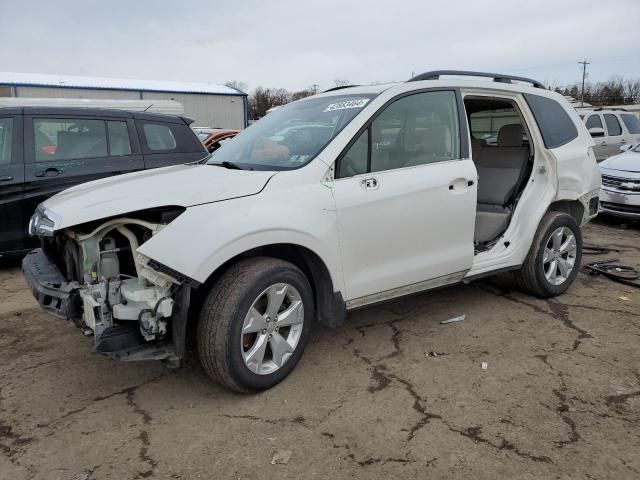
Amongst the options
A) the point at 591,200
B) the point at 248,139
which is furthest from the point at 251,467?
the point at 591,200

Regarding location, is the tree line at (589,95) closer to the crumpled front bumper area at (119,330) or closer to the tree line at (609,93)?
the tree line at (609,93)

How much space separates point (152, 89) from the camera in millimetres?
31828

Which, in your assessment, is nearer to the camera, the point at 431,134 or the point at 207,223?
the point at 207,223

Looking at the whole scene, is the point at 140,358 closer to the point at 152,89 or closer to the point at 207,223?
the point at 207,223

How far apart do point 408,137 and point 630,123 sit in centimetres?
1271

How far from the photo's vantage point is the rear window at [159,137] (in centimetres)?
639

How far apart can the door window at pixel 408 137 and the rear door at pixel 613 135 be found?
36.1 feet

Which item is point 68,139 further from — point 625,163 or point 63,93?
point 63,93

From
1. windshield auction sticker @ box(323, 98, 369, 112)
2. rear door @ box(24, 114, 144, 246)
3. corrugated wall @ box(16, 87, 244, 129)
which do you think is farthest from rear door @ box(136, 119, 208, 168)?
corrugated wall @ box(16, 87, 244, 129)

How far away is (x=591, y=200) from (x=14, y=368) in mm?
4952

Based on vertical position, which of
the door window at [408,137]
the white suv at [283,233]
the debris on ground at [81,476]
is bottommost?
the debris on ground at [81,476]

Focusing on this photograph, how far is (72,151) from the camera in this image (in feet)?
19.4

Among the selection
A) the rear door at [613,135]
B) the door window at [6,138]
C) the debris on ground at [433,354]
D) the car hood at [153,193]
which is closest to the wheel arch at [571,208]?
the debris on ground at [433,354]

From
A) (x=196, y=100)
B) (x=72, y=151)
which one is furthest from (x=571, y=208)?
(x=196, y=100)
